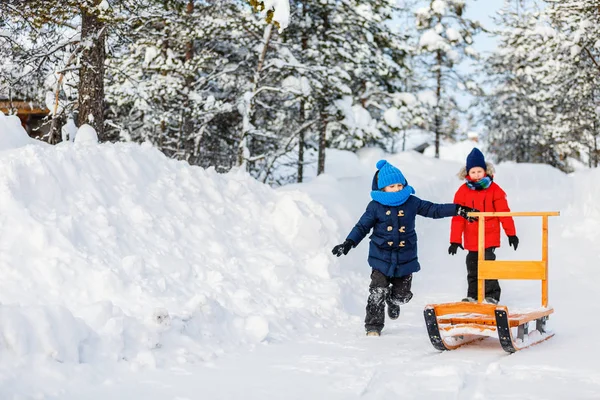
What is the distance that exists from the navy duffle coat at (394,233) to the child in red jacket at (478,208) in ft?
3.18

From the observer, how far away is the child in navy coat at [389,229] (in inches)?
277

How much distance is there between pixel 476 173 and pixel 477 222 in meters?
0.60

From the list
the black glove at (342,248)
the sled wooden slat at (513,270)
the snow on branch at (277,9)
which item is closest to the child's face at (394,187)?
the black glove at (342,248)

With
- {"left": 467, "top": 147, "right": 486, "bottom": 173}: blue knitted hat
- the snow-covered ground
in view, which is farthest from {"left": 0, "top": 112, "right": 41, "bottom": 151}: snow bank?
{"left": 467, "top": 147, "right": 486, "bottom": 173}: blue knitted hat

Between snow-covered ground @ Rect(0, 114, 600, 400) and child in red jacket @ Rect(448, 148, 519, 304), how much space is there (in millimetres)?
843

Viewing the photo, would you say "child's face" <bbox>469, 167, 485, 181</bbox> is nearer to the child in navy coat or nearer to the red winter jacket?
the red winter jacket

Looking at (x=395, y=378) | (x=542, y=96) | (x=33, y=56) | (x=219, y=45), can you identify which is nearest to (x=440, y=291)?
(x=395, y=378)

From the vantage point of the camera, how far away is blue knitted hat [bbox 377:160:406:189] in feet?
23.2

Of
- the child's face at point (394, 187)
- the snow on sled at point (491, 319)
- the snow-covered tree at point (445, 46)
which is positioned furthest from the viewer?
the snow-covered tree at point (445, 46)

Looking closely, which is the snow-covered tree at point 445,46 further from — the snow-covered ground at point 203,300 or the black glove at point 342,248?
the black glove at point 342,248

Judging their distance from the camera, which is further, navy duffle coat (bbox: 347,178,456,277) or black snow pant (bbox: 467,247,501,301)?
black snow pant (bbox: 467,247,501,301)

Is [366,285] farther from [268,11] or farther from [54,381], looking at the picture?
[54,381]

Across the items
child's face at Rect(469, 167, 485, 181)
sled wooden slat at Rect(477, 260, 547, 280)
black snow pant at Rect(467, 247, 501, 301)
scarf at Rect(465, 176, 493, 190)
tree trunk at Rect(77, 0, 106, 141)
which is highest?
tree trunk at Rect(77, 0, 106, 141)

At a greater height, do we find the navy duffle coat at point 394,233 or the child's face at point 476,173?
the child's face at point 476,173
